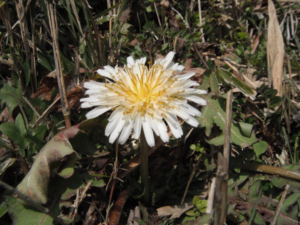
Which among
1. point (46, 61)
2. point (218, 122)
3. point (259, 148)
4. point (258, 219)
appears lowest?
point (258, 219)

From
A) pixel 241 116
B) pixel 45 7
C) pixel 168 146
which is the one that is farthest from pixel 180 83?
pixel 45 7

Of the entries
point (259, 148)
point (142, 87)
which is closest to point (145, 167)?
point (142, 87)

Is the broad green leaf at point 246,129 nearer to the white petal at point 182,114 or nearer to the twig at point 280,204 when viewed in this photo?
the twig at point 280,204

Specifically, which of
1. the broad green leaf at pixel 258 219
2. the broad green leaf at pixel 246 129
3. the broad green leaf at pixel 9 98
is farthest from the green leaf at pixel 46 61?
the broad green leaf at pixel 258 219

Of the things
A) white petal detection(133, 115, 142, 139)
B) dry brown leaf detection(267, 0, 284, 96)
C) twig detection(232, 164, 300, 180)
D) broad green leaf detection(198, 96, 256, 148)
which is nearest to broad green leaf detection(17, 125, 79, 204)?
white petal detection(133, 115, 142, 139)

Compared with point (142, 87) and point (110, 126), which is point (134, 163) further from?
point (142, 87)
